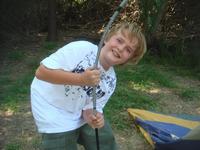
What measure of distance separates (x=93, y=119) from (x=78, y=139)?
32cm

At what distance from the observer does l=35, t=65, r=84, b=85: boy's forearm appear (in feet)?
5.42

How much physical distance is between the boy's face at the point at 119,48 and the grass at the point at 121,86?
1.23 meters

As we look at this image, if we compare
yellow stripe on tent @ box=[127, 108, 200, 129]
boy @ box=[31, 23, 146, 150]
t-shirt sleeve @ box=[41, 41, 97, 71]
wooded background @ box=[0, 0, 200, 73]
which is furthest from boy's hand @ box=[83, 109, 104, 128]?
wooded background @ box=[0, 0, 200, 73]

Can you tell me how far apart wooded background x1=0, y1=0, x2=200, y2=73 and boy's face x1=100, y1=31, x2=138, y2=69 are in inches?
117

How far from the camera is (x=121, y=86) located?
4.02m

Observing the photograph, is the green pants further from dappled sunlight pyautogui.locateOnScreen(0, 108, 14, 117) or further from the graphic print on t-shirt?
dappled sunlight pyautogui.locateOnScreen(0, 108, 14, 117)

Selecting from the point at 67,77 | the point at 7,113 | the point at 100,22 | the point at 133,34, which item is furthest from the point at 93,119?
the point at 100,22

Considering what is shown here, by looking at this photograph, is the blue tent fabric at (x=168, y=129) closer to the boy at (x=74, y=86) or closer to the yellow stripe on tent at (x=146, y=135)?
the yellow stripe on tent at (x=146, y=135)

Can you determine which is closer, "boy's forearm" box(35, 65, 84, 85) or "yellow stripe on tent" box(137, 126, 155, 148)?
"boy's forearm" box(35, 65, 84, 85)

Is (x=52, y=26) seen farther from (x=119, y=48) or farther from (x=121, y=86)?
(x=119, y=48)

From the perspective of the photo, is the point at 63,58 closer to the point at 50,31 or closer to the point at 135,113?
the point at 135,113

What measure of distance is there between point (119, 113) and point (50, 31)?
2203 millimetres

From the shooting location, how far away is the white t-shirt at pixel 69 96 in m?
1.80

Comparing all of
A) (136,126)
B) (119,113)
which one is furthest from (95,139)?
(119,113)
